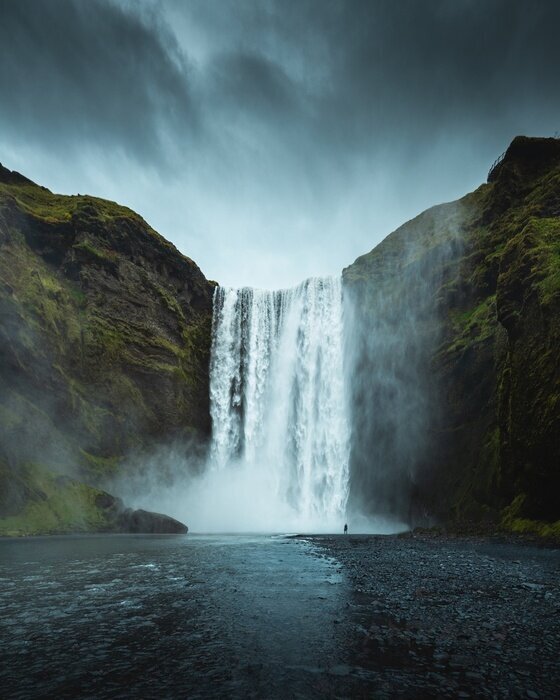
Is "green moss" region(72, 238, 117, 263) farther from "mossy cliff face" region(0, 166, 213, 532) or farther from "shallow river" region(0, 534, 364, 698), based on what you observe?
"shallow river" region(0, 534, 364, 698)

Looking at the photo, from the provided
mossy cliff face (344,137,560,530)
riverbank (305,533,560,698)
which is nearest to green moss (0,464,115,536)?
mossy cliff face (344,137,560,530)

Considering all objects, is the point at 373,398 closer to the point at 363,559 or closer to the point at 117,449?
the point at 117,449

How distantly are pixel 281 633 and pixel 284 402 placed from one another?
155ft

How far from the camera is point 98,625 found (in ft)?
22.7

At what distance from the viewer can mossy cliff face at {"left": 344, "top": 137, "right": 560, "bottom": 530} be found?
24.9m

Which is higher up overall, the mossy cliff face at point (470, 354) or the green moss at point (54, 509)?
the mossy cliff face at point (470, 354)

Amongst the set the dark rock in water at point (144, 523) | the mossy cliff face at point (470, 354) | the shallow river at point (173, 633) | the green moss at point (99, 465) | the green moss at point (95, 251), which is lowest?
the dark rock in water at point (144, 523)

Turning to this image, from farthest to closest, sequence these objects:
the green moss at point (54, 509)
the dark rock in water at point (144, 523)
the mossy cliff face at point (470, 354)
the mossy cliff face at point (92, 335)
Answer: the mossy cliff face at point (92, 335)
the dark rock in water at point (144, 523)
the green moss at point (54, 509)
the mossy cliff face at point (470, 354)

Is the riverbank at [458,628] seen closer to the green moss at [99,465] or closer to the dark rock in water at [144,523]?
the dark rock in water at [144,523]

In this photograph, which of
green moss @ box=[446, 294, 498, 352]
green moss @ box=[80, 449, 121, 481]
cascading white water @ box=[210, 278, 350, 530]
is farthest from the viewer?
cascading white water @ box=[210, 278, 350, 530]

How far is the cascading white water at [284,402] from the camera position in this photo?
48.2 metres

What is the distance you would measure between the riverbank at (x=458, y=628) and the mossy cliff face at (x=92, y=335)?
33.0m

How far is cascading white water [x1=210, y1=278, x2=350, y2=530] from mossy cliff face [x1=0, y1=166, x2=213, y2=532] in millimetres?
3906

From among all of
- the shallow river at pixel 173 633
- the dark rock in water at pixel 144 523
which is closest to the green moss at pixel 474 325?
the dark rock in water at pixel 144 523
